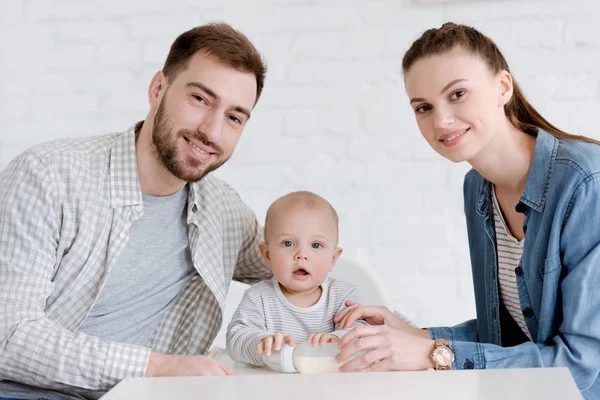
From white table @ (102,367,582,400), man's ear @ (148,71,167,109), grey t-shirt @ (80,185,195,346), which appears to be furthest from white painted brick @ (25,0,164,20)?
white table @ (102,367,582,400)

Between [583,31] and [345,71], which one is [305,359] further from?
[583,31]

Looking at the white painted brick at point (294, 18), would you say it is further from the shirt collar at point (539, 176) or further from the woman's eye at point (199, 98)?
the shirt collar at point (539, 176)

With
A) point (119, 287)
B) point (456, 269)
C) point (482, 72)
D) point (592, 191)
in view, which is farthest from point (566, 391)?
point (456, 269)

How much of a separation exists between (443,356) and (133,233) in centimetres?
76

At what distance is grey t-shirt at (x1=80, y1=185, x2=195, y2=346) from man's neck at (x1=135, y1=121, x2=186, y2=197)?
2 centimetres

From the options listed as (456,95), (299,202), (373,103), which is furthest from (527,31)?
(299,202)

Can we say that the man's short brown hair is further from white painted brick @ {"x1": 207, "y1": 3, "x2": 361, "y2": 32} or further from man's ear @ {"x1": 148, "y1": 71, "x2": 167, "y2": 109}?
white painted brick @ {"x1": 207, "y1": 3, "x2": 361, "y2": 32}

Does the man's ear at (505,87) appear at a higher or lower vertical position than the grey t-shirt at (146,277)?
higher

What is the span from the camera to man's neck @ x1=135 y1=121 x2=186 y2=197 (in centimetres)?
180

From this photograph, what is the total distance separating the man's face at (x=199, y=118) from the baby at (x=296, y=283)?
205 millimetres

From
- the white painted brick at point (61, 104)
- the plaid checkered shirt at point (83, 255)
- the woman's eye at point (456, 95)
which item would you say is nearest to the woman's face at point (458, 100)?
the woman's eye at point (456, 95)

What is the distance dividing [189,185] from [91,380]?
586mm

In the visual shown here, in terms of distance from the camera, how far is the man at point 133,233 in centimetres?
148

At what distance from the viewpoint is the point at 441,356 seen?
1381mm
